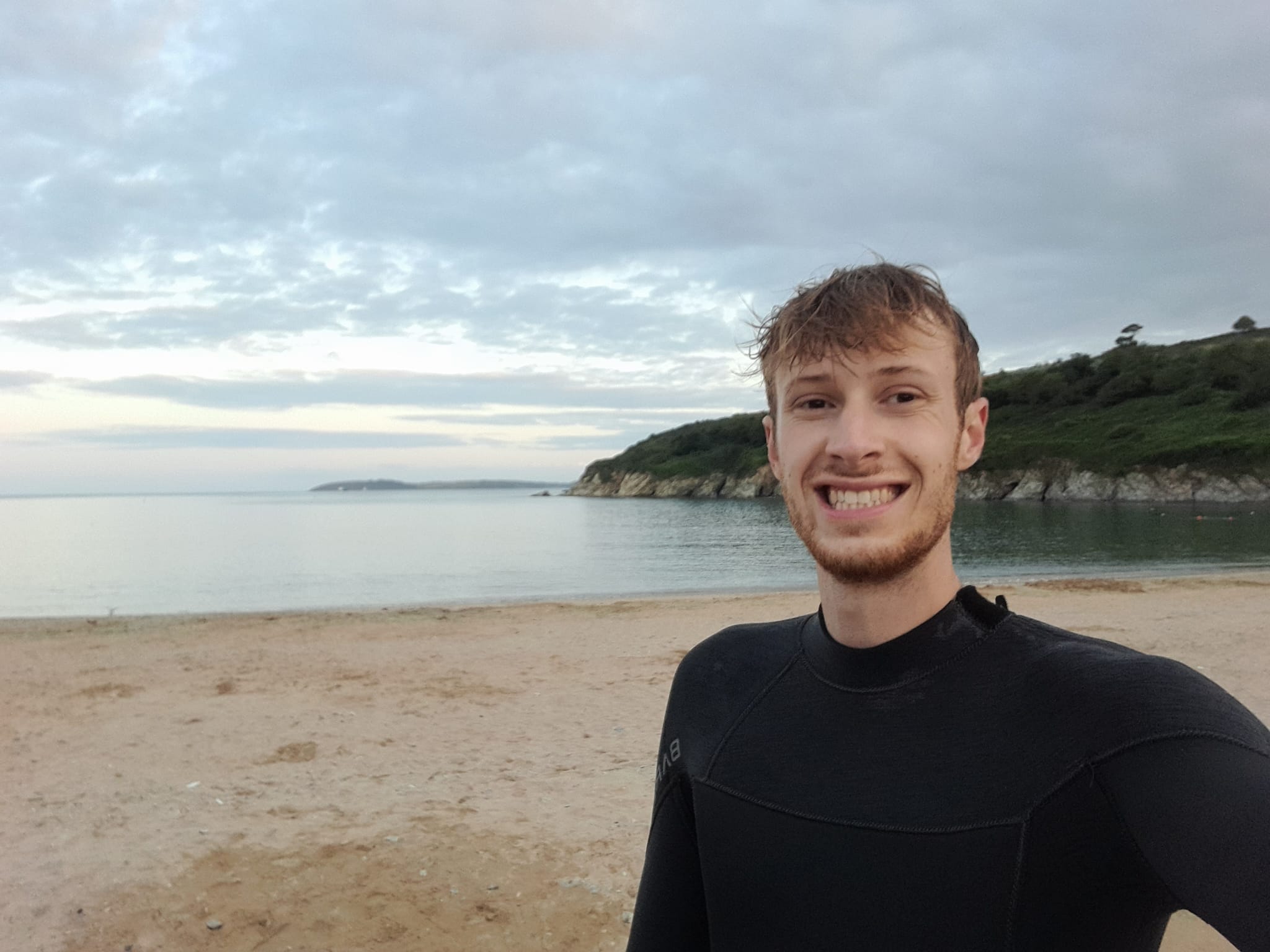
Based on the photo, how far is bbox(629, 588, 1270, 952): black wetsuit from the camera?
4.06ft

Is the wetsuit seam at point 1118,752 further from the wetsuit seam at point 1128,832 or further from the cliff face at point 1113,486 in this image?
the cliff face at point 1113,486

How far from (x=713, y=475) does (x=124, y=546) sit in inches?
3298

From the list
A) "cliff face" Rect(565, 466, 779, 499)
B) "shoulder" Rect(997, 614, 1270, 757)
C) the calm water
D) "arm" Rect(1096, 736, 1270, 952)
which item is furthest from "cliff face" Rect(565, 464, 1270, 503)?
"arm" Rect(1096, 736, 1270, 952)

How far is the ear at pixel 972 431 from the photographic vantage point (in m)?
1.77

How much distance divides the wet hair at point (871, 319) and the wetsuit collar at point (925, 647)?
40 centimetres

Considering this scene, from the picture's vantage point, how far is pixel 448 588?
27.1m

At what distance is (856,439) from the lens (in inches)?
63.6

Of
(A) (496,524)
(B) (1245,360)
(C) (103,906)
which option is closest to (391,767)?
(C) (103,906)

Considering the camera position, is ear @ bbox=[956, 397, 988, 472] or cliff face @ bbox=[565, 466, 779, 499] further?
cliff face @ bbox=[565, 466, 779, 499]

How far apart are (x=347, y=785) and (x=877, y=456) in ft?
21.0

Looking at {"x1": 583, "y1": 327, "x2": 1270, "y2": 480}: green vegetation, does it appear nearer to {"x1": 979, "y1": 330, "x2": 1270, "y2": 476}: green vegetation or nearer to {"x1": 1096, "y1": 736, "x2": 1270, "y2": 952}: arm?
{"x1": 979, "y1": 330, "x2": 1270, "y2": 476}: green vegetation

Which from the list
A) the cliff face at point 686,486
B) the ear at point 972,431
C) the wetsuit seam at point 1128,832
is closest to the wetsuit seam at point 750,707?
the ear at point 972,431

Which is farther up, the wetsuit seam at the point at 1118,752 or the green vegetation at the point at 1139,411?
the green vegetation at the point at 1139,411

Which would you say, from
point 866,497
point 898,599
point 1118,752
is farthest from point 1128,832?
point 866,497
